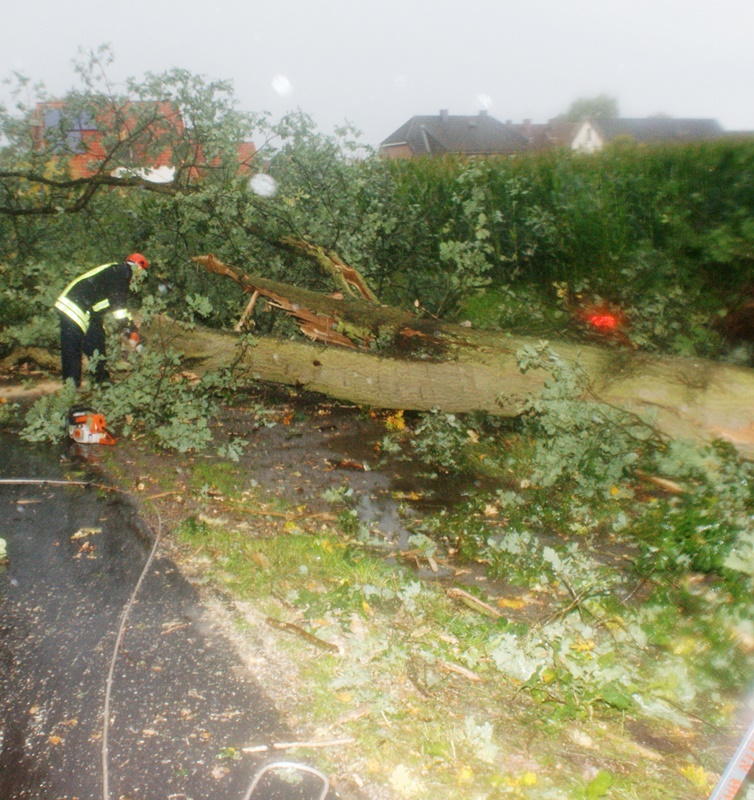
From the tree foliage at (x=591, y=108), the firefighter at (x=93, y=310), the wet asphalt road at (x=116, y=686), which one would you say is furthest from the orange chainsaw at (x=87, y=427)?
the tree foliage at (x=591, y=108)

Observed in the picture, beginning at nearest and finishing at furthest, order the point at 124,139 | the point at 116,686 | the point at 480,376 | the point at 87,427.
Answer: the point at 116,686 → the point at 480,376 → the point at 87,427 → the point at 124,139

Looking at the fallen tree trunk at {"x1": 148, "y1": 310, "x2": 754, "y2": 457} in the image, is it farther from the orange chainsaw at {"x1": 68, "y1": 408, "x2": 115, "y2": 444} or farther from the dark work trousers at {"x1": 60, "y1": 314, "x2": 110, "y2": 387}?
the orange chainsaw at {"x1": 68, "y1": 408, "x2": 115, "y2": 444}

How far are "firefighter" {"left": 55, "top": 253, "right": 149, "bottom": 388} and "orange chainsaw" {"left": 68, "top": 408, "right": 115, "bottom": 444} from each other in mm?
572

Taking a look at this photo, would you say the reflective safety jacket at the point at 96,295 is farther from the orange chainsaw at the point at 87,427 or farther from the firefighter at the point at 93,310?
the orange chainsaw at the point at 87,427

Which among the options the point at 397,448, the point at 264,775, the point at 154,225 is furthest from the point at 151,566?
the point at 154,225

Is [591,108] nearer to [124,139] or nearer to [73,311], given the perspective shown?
[124,139]

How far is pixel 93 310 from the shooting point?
17.9 feet

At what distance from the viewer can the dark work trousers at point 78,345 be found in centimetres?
552

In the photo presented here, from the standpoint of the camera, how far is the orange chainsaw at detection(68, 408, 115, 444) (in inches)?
200

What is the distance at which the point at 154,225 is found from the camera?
7.04m

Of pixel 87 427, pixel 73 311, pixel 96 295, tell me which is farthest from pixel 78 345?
pixel 87 427

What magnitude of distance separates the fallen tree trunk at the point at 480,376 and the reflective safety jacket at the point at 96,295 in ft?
1.29

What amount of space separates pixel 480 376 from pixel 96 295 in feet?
11.3

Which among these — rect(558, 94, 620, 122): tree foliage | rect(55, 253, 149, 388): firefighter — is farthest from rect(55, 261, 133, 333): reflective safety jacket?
rect(558, 94, 620, 122): tree foliage
